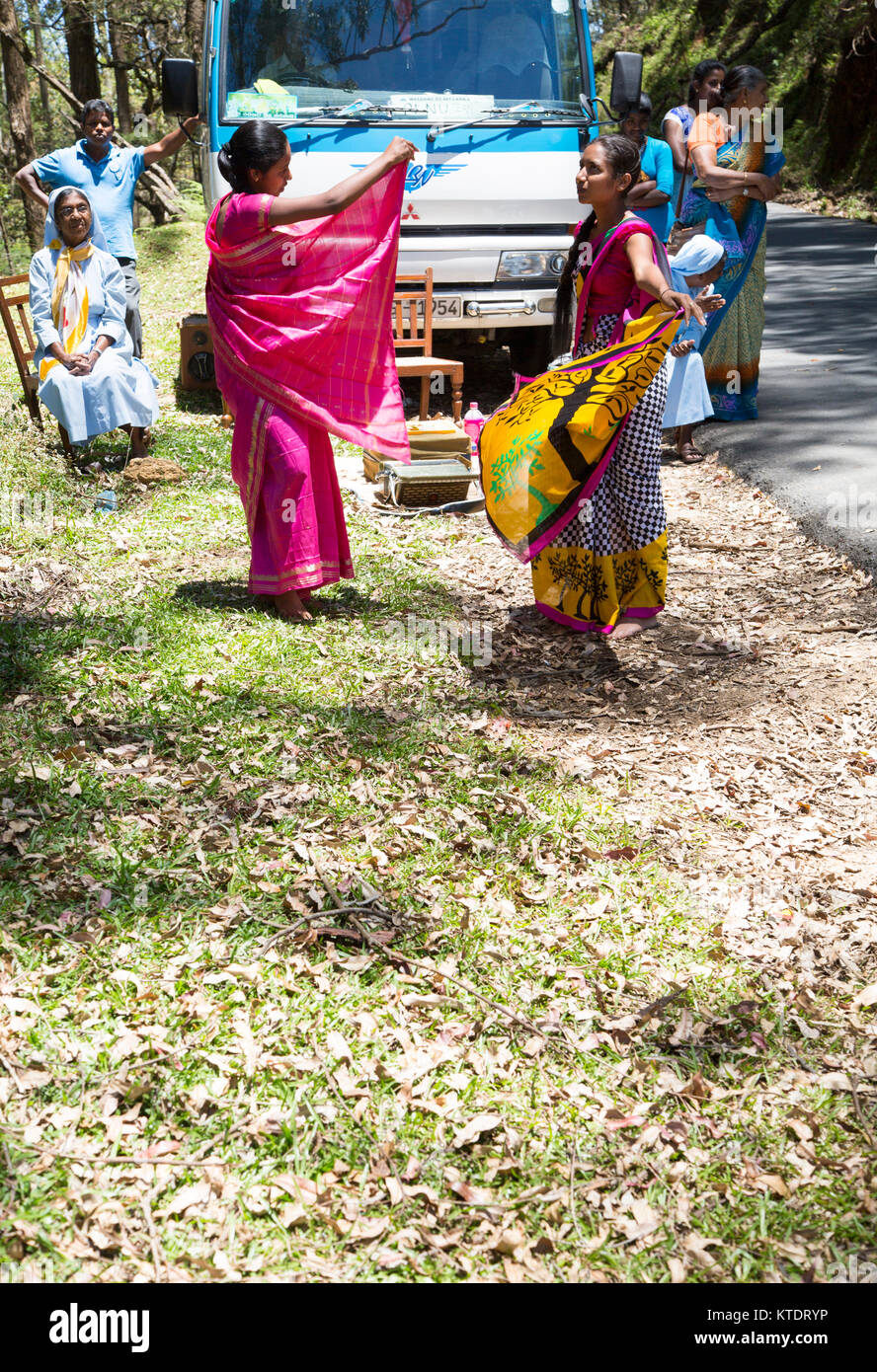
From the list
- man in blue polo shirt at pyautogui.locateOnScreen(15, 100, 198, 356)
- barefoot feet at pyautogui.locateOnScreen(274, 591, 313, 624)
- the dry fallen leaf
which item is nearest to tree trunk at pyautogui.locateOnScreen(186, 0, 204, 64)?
man in blue polo shirt at pyautogui.locateOnScreen(15, 100, 198, 356)

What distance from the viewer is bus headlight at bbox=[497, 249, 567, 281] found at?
8664 mm

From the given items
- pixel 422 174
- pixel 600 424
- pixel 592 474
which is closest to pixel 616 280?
pixel 600 424

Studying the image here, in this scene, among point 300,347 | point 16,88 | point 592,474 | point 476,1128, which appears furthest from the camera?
point 16,88

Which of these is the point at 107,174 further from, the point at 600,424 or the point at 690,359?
the point at 600,424

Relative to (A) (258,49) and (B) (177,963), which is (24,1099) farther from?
(A) (258,49)

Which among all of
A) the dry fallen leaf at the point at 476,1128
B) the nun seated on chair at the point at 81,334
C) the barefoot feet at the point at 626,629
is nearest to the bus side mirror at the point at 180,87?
the nun seated on chair at the point at 81,334

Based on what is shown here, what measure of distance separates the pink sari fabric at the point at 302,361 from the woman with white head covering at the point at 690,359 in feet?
7.86

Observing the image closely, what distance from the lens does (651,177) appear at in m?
8.20

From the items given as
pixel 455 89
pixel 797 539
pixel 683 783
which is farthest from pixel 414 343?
pixel 683 783

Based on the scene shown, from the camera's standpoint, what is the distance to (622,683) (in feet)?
17.2

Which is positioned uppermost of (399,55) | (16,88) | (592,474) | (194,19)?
(194,19)

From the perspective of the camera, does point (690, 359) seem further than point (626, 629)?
Yes

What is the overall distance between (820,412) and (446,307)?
9.26 ft

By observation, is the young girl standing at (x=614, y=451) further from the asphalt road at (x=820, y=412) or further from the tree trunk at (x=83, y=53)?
the tree trunk at (x=83, y=53)
